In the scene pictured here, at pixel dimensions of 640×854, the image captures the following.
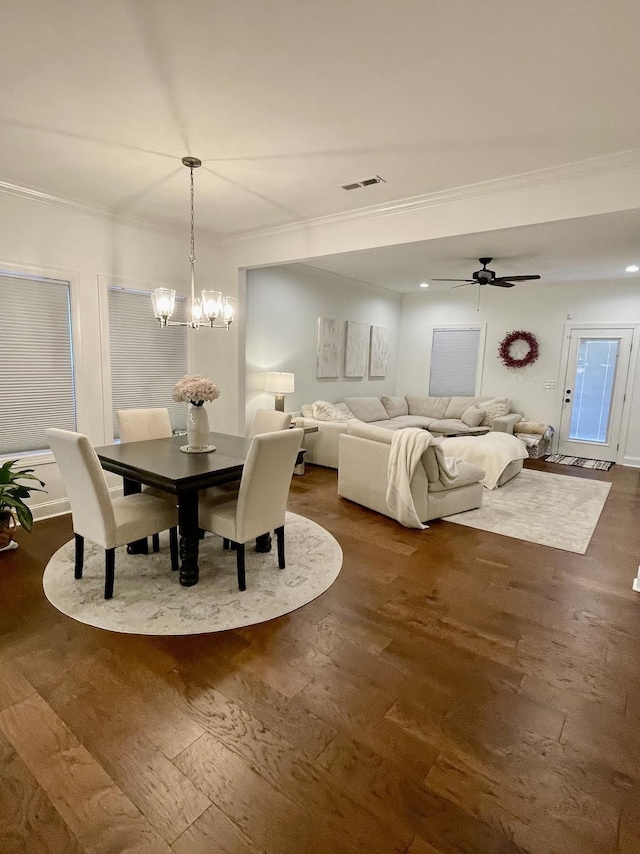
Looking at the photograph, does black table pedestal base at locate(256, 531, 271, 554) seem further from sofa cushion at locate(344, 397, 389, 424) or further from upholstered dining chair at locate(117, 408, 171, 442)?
sofa cushion at locate(344, 397, 389, 424)

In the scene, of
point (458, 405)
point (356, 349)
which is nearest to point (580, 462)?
point (458, 405)

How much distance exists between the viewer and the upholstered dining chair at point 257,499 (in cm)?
261

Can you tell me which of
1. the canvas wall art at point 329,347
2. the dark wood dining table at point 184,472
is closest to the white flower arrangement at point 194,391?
the dark wood dining table at point 184,472

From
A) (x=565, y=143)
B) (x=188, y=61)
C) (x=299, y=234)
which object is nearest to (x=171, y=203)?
(x=299, y=234)

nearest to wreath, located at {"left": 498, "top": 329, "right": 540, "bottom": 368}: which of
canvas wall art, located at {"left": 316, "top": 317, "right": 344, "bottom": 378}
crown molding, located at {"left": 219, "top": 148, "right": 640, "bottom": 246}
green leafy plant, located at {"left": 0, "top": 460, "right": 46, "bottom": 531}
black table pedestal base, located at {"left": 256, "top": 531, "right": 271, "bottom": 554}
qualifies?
canvas wall art, located at {"left": 316, "top": 317, "right": 344, "bottom": 378}

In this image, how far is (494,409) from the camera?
284 inches

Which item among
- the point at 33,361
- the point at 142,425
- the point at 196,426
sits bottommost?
the point at 142,425

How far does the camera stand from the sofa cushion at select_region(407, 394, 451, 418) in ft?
25.9

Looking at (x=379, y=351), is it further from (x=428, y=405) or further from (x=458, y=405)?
(x=458, y=405)

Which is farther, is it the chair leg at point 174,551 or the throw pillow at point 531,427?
the throw pillow at point 531,427

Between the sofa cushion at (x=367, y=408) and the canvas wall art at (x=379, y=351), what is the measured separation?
0.71 m

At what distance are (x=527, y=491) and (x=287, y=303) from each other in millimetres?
3853

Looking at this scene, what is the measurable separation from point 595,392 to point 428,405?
259 centimetres

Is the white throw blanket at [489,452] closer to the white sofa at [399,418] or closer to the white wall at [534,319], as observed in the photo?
the white sofa at [399,418]
